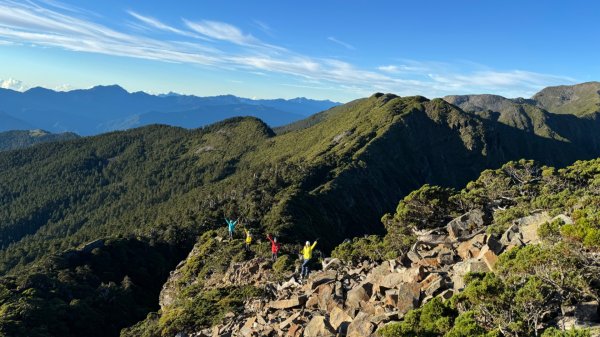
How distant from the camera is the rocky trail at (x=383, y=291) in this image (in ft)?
81.9

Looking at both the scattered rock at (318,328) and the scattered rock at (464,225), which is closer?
the scattered rock at (318,328)

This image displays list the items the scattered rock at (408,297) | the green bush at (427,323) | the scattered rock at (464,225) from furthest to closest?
1. the scattered rock at (464,225)
2. the scattered rock at (408,297)
3. the green bush at (427,323)

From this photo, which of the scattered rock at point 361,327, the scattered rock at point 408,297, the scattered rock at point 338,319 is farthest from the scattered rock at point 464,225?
the scattered rock at point 361,327

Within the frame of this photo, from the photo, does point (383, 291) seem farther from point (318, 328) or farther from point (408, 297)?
point (318, 328)

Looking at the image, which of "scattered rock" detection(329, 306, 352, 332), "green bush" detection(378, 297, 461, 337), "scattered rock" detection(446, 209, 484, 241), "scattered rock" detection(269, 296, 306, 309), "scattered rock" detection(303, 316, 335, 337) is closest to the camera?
"green bush" detection(378, 297, 461, 337)

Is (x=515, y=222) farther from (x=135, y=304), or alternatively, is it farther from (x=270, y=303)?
(x=135, y=304)

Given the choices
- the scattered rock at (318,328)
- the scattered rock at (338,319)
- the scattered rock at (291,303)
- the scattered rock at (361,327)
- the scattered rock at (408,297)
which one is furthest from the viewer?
the scattered rock at (291,303)

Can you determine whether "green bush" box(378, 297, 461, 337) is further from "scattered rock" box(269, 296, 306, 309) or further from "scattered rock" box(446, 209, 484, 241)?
"scattered rock" box(446, 209, 484, 241)

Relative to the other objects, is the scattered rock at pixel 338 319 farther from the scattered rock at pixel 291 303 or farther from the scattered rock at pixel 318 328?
the scattered rock at pixel 291 303

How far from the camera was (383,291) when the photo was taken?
2873cm

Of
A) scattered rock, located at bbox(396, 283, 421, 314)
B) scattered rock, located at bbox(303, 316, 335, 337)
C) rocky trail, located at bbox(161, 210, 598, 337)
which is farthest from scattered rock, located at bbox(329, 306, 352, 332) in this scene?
scattered rock, located at bbox(396, 283, 421, 314)

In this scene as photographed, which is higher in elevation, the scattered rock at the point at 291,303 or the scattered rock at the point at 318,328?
the scattered rock at the point at 318,328

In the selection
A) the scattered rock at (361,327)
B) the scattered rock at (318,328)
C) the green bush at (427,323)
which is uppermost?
the green bush at (427,323)

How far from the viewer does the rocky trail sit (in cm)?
2496
